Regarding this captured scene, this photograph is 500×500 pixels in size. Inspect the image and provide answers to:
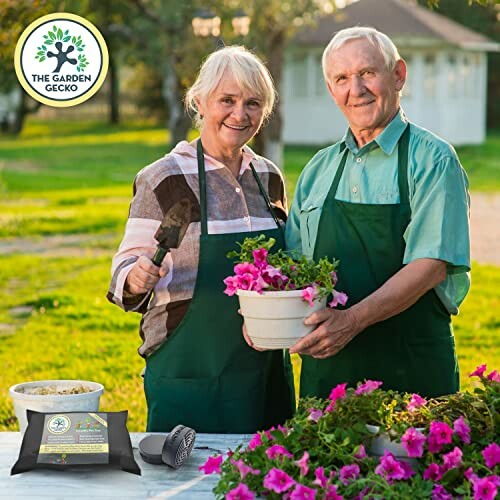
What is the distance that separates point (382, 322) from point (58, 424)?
107 centimetres

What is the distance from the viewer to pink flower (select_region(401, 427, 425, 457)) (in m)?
2.18

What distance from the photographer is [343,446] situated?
2.21 meters

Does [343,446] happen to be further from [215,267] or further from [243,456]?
[215,267]

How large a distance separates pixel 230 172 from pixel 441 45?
88.6 ft

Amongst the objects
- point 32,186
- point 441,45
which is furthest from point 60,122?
Answer: point 32,186

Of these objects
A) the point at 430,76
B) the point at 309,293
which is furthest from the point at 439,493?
the point at 430,76

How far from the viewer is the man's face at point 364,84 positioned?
300 cm

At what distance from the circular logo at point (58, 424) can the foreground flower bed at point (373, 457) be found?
449mm

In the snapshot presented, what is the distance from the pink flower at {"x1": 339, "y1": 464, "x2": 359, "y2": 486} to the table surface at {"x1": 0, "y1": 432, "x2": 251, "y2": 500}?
0.37 meters

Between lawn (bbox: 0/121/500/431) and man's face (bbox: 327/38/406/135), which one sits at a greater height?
man's face (bbox: 327/38/406/135)

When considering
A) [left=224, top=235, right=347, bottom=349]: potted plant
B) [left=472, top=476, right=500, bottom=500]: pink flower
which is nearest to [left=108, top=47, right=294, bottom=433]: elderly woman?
[left=224, top=235, right=347, bottom=349]: potted plant

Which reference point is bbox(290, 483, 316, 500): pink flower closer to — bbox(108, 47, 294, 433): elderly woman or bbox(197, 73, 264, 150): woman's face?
bbox(108, 47, 294, 433): elderly woman

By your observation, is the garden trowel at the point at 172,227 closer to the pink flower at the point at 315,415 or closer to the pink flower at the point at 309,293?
the pink flower at the point at 309,293

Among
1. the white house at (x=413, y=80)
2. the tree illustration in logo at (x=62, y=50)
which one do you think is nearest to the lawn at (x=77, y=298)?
the tree illustration in logo at (x=62, y=50)
